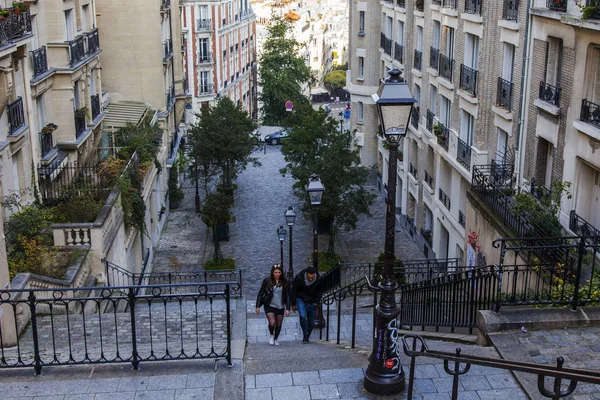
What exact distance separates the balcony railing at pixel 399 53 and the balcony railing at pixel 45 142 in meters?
17.4

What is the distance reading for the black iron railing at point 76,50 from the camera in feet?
78.1

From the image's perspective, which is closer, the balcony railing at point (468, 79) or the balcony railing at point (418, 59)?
the balcony railing at point (468, 79)

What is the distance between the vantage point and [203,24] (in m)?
53.8

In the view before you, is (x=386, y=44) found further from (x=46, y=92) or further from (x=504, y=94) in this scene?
(x=46, y=92)

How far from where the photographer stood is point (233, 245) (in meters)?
30.8

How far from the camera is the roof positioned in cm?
2902

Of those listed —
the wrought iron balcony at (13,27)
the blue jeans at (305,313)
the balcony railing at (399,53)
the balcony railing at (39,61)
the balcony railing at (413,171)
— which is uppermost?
the wrought iron balcony at (13,27)

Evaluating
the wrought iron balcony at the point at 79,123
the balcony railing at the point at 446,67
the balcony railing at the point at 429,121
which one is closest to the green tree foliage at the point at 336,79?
the balcony railing at the point at 429,121

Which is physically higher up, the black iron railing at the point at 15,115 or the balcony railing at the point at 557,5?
the balcony railing at the point at 557,5

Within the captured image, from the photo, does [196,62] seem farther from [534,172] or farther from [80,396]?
[80,396]

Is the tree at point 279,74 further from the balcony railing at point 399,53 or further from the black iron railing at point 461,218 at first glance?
the black iron railing at point 461,218

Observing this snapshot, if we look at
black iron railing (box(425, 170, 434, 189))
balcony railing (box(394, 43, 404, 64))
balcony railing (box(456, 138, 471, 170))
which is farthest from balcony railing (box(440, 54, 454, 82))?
balcony railing (box(394, 43, 404, 64))

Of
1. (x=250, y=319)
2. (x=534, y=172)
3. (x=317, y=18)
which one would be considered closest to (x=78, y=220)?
(x=250, y=319)

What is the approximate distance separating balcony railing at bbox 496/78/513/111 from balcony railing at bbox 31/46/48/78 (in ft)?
44.3
